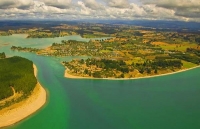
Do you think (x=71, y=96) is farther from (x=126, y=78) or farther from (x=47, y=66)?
(x=47, y=66)

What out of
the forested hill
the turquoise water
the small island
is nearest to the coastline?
the small island

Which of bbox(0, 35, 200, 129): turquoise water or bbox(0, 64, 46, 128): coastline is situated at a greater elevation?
bbox(0, 64, 46, 128): coastline

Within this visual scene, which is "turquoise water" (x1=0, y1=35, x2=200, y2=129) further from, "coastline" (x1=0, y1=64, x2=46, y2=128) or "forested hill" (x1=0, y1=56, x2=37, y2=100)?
"forested hill" (x1=0, y1=56, x2=37, y2=100)

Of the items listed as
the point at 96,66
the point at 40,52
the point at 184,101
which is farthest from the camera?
the point at 40,52

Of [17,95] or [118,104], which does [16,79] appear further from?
[118,104]

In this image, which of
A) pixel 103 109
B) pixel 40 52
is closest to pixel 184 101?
pixel 103 109
